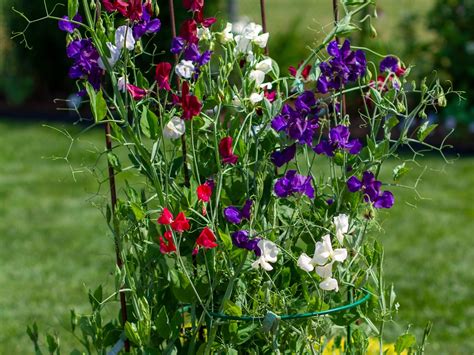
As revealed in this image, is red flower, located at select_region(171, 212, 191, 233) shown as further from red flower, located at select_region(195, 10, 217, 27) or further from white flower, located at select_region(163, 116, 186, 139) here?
red flower, located at select_region(195, 10, 217, 27)

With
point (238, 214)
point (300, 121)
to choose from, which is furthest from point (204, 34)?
point (238, 214)

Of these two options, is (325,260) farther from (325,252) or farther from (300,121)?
(300,121)

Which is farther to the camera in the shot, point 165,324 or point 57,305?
point 57,305

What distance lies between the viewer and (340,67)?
2230 mm

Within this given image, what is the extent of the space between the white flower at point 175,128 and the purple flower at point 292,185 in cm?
25

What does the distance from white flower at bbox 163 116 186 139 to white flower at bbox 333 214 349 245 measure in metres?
0.40

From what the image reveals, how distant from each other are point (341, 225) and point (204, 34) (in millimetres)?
566

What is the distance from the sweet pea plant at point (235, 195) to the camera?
2154 millimetres

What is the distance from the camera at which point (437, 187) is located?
6.45 m

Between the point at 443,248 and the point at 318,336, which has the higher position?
the point at 318,336

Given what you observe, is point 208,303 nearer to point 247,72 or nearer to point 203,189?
point 203,189

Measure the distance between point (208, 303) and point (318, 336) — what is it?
0.31m

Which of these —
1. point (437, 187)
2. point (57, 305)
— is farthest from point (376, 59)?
point (57, 305)

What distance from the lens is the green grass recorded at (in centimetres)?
433
